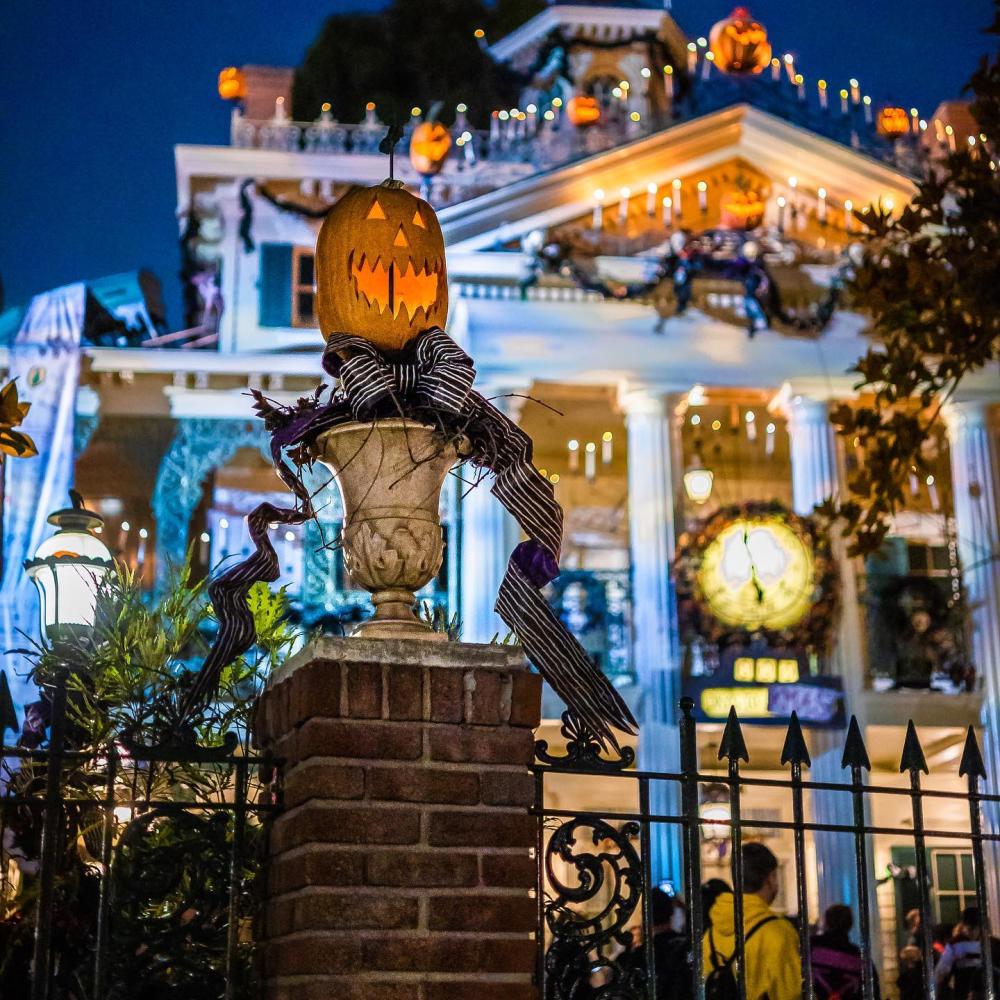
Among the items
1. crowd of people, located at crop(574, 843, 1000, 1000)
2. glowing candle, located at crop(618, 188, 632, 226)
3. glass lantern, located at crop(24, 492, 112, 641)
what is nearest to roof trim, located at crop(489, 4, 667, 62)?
glowing candle, located at crop(618, 188, 632, 226)

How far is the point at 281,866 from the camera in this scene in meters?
4.17

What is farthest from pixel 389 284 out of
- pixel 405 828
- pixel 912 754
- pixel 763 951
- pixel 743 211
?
pixel 743 211

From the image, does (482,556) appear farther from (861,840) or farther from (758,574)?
(861,840)

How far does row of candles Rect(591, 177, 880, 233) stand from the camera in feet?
67.8

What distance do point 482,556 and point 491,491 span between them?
46.0 feet

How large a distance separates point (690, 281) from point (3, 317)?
33.8 ft

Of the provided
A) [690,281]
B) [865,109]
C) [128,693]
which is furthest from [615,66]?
[128,693]

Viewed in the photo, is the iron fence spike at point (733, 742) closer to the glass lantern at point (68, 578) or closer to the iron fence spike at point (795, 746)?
the iron fence spike at point (795, 746)

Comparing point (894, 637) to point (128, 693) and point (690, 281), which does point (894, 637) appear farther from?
point (128, 693)

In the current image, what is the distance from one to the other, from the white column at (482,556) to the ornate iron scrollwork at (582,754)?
43.8 ft

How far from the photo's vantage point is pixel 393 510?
4453 mm

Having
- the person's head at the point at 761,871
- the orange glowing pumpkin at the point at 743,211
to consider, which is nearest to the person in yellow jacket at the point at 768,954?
the person's head at the point at 761,871

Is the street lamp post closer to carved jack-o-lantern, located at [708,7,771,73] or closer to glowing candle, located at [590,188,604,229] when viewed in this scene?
glowing candle, located at [590,188,604,229]

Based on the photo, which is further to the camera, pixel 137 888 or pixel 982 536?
pixel 982 536
